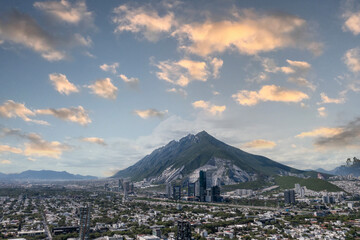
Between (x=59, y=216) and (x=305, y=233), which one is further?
(x=59, y=216)

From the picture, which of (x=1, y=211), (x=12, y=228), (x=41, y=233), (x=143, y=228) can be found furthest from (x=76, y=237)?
(x=1, y=211)

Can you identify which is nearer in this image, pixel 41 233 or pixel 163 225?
pixel 41 233

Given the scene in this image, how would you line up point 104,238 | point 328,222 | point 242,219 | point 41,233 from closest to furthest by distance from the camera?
point 104,238, point 41,233, point 328,222, point 242,219

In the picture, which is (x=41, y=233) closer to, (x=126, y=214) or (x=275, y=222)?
(x=126, y=214)

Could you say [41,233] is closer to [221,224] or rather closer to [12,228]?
[12,228]

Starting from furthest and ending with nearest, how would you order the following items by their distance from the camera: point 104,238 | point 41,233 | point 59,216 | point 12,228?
point 59,216
point 12,228
point 41,233
point 104,238

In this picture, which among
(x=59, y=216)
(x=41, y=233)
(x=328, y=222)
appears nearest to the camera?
(x=41, y=233)

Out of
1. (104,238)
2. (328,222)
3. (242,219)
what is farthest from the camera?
(242,219)

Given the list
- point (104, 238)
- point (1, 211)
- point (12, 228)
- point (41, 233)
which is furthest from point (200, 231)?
point (1, 211)
